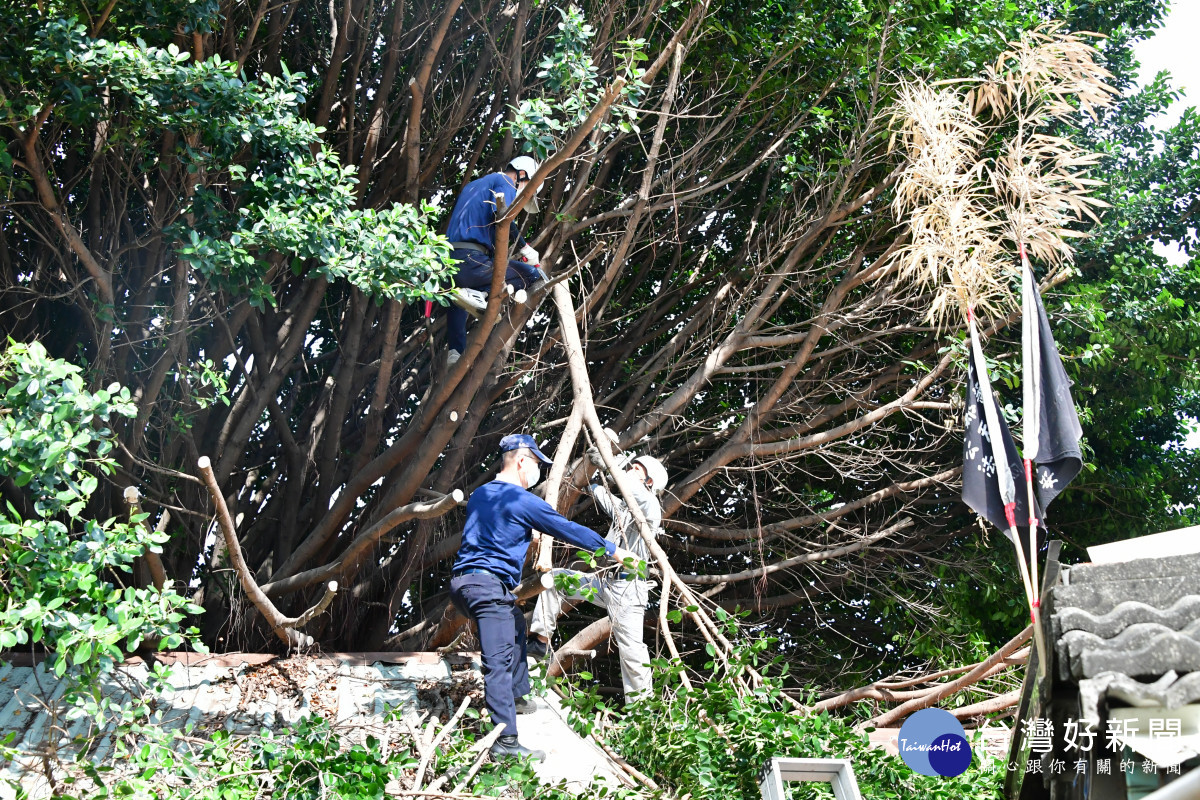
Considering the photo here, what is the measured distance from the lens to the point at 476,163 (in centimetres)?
880

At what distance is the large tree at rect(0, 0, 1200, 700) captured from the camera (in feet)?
20.0

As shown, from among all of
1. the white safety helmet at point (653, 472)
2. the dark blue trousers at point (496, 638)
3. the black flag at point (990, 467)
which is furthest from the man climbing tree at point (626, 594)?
the black flag at point (990, 467)

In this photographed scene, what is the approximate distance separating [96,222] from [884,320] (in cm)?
599

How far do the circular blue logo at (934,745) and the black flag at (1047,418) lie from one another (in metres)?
1.22

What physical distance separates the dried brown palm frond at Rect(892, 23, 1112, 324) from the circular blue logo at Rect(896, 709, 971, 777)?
8.64ft

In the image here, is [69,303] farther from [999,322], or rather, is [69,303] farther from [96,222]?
[999,322]

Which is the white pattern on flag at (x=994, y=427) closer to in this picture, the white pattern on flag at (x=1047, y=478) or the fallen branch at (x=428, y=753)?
the white pattern on flag at (x=1047, y=478)

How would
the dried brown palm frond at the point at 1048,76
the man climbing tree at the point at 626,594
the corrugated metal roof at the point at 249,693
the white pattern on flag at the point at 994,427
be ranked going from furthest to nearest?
1. the dried brown palm frond at the point at 1048,76
2. the man climbing tree at the point at 626,594
3. the corrugated metal roof at the point at 249,693
4. the white pattern on flag at the point at 994,427

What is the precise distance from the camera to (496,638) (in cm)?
561

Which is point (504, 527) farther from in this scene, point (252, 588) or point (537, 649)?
point (252, 588)

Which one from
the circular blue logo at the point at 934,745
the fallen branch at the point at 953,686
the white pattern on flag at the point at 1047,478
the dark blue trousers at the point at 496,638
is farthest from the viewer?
the fallen branch at the point at 953,686

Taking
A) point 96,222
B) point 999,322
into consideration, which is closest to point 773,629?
point 999,322

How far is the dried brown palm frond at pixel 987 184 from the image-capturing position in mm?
6664

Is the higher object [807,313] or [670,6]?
[670,6]
